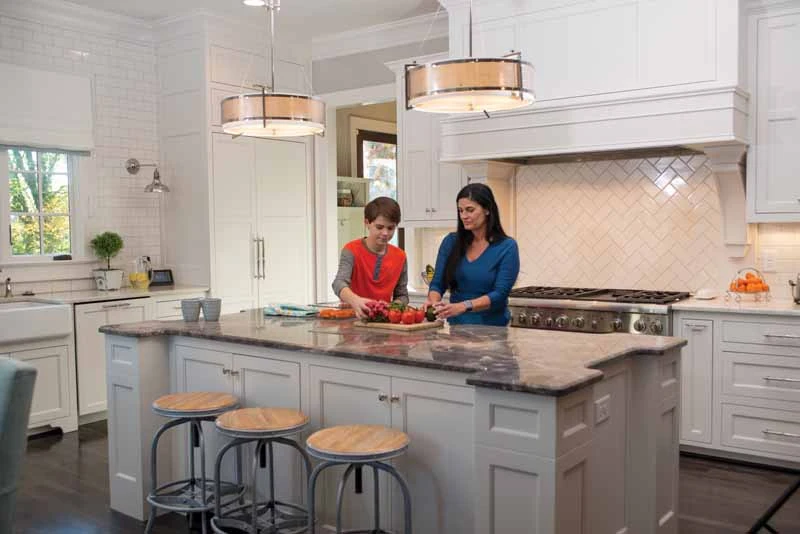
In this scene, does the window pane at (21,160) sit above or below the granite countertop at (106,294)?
above

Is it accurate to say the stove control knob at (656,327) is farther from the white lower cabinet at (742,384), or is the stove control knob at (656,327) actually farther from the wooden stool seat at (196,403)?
the wooden stool seat at (196,403)

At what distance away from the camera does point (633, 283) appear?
17.8 feet

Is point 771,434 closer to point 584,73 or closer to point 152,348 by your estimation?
point 584,73

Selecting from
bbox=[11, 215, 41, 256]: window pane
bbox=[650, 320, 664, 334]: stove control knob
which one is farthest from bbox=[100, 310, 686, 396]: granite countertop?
bbox=[11, 215, 41, 256]: window pane

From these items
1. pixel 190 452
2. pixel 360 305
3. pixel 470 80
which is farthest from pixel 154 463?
pixel 470 80

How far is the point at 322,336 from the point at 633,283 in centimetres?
273

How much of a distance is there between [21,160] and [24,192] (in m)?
0.24

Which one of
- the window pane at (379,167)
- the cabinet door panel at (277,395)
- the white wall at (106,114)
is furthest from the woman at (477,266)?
the window pane at (379,167)

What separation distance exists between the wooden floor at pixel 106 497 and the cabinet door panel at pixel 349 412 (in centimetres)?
85

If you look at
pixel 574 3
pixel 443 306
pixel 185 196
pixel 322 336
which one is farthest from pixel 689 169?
pixel 185 196

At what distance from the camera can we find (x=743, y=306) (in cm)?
455

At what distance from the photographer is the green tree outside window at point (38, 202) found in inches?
229

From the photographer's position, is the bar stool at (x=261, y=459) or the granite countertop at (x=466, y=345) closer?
the granite countertop at (x=466, y=345)

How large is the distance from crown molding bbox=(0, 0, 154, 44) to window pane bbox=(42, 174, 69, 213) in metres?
1.14
